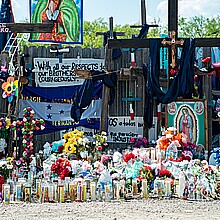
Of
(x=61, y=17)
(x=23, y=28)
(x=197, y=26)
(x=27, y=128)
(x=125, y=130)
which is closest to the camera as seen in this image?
(x=27, y=128)

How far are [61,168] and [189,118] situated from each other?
10.9 ft

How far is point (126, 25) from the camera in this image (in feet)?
128

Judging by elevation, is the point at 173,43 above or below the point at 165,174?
above

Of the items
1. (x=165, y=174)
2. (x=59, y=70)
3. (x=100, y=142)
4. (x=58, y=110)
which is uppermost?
(x=59, y=70)

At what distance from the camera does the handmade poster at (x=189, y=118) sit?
1259cm

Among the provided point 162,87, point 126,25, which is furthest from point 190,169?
point 126,25

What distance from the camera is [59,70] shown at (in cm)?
1439

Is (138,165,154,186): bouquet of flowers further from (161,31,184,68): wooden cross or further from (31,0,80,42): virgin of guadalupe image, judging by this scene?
(31,0,80,42): virgin of guadalupe image

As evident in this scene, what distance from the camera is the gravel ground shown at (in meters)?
8.41

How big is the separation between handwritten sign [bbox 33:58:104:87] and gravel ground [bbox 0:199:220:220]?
535cm

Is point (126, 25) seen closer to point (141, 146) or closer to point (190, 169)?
point (141, 146)

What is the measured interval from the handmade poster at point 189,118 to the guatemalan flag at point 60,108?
2.24m

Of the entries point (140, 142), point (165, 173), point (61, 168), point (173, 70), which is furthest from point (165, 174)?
point (173, 70)

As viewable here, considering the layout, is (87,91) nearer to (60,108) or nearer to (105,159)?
(60,108)
